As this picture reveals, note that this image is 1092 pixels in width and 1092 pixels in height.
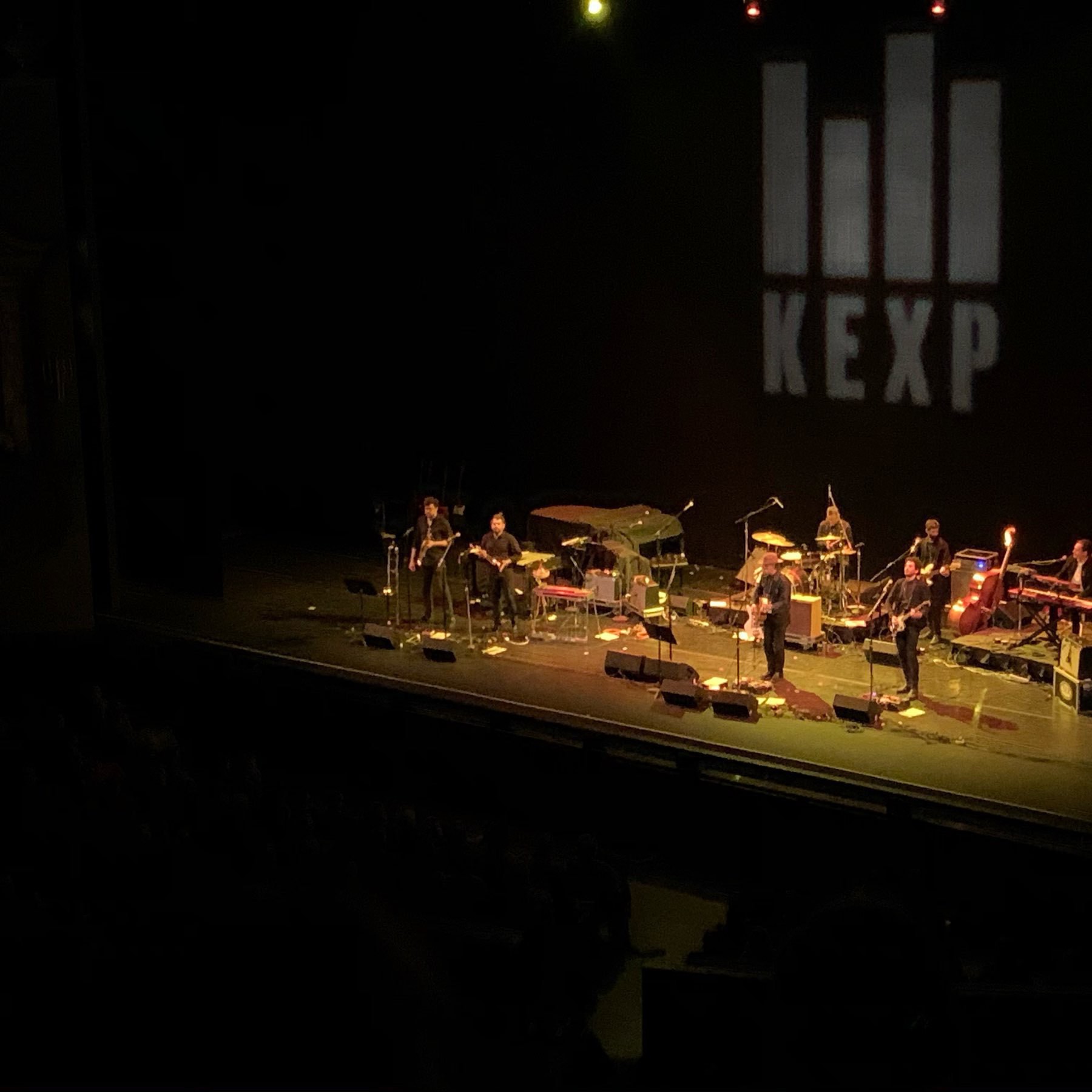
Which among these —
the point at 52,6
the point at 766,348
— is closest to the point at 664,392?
the point at 766,348

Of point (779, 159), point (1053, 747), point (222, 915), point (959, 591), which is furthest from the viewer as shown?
point (779, 159)

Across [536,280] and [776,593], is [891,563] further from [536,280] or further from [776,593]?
[536,280]

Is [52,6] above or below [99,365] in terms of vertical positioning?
above

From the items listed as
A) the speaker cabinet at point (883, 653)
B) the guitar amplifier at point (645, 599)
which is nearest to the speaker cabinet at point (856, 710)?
the speaker cabinet at point (883, 653)

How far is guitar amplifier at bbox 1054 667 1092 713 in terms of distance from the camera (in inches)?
557

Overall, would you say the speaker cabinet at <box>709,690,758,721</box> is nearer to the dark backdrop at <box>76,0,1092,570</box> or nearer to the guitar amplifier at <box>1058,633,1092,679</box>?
the guitar amplifier at <box>1058,633,1092,679</box>

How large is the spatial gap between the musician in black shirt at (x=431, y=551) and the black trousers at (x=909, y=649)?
4.83 metres

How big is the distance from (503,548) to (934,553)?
166 inches

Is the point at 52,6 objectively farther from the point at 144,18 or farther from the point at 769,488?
the point at 769,488

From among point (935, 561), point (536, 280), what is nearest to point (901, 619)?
point (935, 561)

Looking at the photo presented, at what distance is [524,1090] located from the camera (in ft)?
9.06

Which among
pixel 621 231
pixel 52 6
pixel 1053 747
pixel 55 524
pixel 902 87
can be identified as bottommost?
pixel 1053 747

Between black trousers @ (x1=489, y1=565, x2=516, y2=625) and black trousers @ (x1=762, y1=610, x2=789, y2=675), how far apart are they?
9.78 ft

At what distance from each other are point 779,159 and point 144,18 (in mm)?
7059
